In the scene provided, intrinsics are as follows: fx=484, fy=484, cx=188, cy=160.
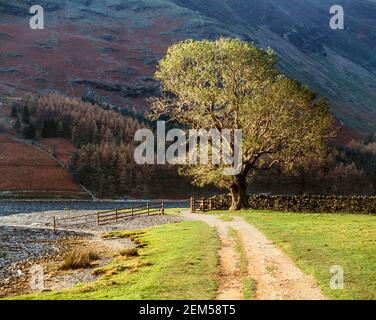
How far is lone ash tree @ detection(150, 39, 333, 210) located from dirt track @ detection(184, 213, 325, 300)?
964 inches

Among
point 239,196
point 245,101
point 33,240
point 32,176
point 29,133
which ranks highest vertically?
point 29,133

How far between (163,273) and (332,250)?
383 inches

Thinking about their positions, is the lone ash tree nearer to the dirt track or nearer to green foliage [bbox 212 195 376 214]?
green foliage [bbox 212 195 376 214]

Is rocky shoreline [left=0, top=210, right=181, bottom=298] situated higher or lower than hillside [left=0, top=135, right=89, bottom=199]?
lower

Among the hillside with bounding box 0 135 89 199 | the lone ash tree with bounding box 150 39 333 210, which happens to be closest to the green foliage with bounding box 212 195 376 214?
the lone ash tree with bounding box 150 39 333 210

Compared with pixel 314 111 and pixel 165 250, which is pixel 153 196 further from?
pixel 165 250

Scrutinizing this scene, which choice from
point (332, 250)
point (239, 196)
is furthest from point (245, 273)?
point (239, 196)

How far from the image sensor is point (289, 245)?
28.2 m

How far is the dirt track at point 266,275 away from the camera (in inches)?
703

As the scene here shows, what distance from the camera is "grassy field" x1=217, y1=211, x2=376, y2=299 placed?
18844 millimetres

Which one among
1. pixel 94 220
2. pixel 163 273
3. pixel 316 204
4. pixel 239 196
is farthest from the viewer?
pixel 94 220

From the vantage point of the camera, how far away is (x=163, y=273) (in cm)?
2278

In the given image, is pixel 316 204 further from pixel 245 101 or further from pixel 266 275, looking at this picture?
pixel 266 275

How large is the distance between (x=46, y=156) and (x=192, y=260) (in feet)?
421
